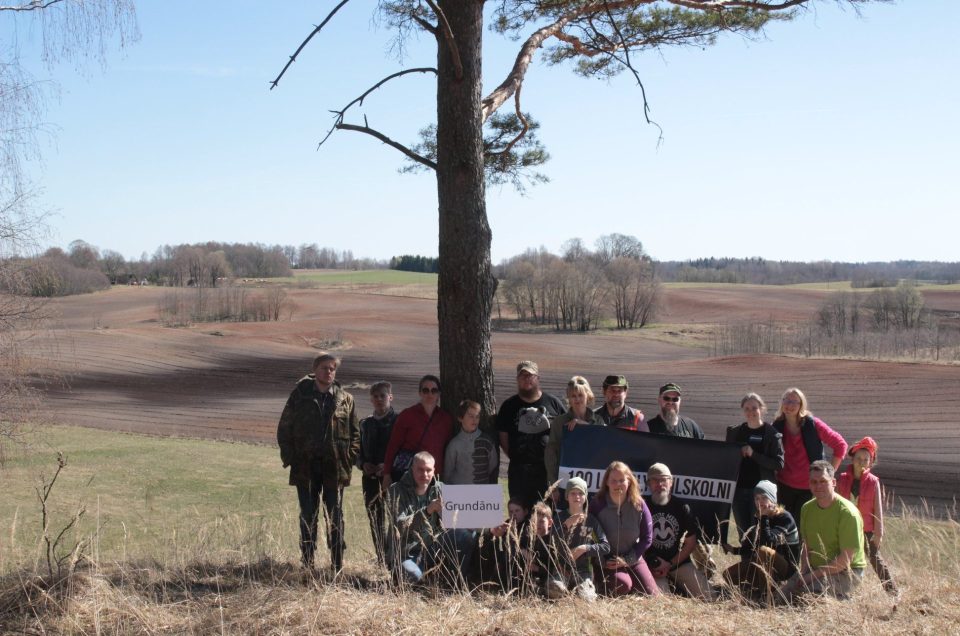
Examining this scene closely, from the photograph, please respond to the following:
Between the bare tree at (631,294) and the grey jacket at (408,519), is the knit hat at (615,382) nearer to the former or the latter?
the grey jacket at (408,519)

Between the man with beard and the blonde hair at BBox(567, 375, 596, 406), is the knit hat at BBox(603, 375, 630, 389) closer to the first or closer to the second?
the blonde hair at BBox(567, 375, 596, 406)

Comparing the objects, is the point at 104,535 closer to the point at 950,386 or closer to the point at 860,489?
the point at 860,489

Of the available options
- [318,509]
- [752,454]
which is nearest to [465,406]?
[318,509]

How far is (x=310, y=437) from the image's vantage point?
20.1ft

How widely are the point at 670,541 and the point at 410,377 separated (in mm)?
30417

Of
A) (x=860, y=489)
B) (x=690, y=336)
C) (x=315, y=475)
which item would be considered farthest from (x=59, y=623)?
(x=690, y=336)

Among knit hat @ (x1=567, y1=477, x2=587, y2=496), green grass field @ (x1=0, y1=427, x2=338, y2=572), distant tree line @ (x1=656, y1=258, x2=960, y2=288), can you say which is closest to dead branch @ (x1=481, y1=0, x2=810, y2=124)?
knit hat @ (x1=567, y1=477, x2=587, y2=496)

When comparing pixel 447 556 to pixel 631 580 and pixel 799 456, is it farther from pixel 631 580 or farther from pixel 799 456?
pixel 799 456

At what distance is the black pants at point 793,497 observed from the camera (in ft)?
22.2

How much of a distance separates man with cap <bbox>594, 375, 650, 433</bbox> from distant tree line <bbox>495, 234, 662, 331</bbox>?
201 ft

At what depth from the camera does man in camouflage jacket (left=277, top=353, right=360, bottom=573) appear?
6129 mm

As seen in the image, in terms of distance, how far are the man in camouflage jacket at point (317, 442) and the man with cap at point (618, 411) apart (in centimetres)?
204

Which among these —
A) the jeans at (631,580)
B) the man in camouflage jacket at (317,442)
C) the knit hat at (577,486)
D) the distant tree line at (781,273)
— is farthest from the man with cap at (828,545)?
the distant tree line at (781,273)

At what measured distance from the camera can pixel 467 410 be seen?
627 cm
